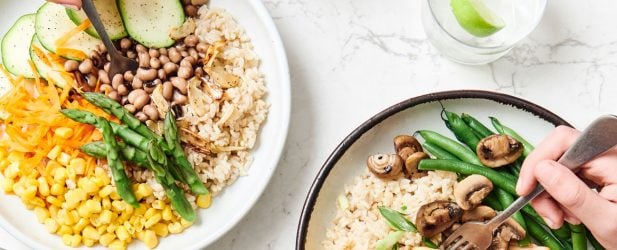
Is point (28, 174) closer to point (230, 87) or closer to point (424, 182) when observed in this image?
point (230, 87)

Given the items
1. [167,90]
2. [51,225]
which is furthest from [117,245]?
[167,90]

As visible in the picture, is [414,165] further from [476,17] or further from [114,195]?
[114,195]

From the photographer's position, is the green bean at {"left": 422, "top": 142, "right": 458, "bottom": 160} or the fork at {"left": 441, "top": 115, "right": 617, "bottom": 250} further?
the green bean at {"left": 422, "top": 142, "right": 458, "bottom": 160}

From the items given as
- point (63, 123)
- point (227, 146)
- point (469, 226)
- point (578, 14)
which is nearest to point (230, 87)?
point (227, 146)

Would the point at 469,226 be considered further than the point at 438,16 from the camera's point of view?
No

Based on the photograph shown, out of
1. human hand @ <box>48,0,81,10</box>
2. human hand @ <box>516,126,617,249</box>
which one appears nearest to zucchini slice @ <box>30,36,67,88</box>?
human hand @ <box>48,0,81,10</box>

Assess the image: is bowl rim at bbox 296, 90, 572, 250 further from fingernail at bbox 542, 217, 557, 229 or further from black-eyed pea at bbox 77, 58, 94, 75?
black-eyed pea at bbox 77, 58, 94, 75
